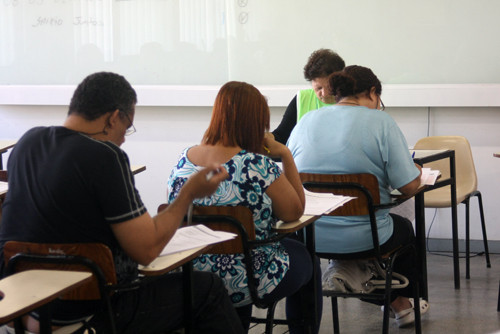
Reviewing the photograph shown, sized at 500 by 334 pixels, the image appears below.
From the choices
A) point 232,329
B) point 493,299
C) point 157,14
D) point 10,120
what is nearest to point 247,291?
point 232,329

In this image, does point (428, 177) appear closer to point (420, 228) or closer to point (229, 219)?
point (420, 228)

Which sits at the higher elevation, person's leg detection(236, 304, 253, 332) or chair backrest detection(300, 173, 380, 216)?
chair backrest detection(300, 173, 380, 216)

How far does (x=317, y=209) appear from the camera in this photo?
2.51 m

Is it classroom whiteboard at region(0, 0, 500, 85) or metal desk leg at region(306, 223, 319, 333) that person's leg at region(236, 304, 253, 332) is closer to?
metal desk leg at region(306, 223, 319, 333)

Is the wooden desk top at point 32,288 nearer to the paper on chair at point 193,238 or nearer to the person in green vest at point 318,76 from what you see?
the paper on chair at point 193,238

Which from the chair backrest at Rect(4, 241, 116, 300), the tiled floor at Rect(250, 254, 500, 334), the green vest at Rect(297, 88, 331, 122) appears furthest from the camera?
the green vest at Rect(297, 88, 331, 122)

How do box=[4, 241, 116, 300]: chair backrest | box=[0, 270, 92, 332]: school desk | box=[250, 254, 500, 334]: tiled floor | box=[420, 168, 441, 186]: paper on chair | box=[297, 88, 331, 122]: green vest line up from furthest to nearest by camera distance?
box=[297, 88, 331, 122]: green vest < box=[250, 254, 500, 334]: tiled floor < box=[420, 168, 441, 186]: paper on chair < box=[4, 241, 116, 300]: chair backrest < box=[0, 270, 92, 332]: school desk

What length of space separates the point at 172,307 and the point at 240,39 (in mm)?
3110

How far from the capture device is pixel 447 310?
3.51 m

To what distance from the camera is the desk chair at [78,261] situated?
1.78 metres

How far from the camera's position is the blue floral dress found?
7.59 feet

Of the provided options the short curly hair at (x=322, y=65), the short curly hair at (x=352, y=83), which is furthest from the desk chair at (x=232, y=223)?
the short curly hair at (x=322, y=65)

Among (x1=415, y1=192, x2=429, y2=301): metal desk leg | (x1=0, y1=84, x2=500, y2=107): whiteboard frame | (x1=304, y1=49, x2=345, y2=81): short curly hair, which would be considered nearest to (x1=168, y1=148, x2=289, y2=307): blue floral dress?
(x1=415, y1=192, x2=429, y2=301): metal desk leg

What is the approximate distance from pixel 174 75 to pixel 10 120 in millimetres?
1287
